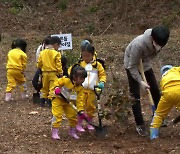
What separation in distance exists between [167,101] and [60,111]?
148 centimetres

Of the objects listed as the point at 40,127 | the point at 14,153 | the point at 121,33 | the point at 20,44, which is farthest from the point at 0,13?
the point at 14,153

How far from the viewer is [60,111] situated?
21.6 ft

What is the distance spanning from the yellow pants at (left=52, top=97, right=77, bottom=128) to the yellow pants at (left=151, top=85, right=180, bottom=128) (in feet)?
3.78

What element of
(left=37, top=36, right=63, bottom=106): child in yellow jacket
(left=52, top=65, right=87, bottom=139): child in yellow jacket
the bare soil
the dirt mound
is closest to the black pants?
the bare soil

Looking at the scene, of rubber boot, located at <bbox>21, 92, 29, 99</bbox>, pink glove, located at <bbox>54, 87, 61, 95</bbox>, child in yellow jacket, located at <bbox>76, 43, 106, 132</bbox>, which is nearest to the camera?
pink glove, located at <bbox>54, 87, 61, 95</bbox>

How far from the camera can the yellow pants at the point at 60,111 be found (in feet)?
21.5

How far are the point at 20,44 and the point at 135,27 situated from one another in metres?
9.43

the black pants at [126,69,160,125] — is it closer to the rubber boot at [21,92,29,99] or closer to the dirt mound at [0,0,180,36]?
the rubber boot at [21,92,29,99]

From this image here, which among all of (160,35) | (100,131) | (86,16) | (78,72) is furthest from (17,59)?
(86,16)

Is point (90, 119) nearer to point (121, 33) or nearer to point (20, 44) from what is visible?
point (20, 44)

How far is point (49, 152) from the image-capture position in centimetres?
604

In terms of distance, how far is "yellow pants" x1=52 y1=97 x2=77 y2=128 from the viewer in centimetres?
656

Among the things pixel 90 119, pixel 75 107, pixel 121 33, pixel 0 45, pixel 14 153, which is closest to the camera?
pixel 14 153

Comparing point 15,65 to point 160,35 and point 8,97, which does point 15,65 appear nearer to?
point 8,97
